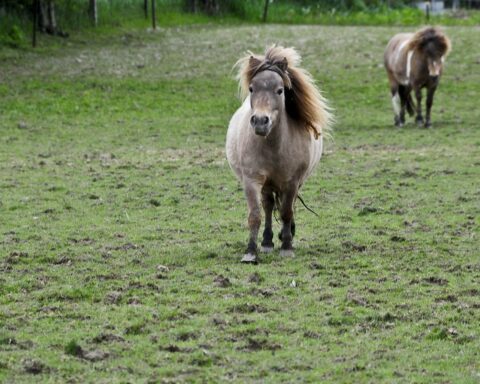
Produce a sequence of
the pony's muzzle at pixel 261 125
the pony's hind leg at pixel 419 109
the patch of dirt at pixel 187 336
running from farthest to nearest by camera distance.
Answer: the pony's hind leg at pixel 419 109, the pony's muzzle at pixel 261 125, the patch of dirt at pixel 187 336

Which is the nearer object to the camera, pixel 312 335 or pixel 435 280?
pixel 312 335

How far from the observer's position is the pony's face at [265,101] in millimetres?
8039

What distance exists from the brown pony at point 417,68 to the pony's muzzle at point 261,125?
11423mm

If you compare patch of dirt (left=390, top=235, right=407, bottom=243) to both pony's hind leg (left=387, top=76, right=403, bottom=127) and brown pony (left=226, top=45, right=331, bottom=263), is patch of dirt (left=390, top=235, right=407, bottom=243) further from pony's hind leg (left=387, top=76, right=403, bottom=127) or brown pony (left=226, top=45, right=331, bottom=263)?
pony's hind leg (left=387, top=76, right=403, bottom=127)

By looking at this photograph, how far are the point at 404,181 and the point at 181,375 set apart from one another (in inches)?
321

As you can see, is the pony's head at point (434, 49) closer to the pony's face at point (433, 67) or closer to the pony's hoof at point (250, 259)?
the pony's face at point (433, 67)

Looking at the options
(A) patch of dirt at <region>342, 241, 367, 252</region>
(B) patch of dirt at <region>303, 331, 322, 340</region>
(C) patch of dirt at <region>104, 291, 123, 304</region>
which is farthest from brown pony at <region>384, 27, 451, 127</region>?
(B) patch of dirt at <region>303, 331, 322, 340</region>

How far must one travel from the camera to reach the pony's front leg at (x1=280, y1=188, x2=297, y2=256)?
8859 millimetres

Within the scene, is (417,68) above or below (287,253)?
above

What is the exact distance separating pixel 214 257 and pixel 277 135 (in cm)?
117

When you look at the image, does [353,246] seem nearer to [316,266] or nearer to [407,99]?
[316,266]

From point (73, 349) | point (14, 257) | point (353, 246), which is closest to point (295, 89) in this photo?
point (353, 246)

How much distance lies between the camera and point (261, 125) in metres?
8.02

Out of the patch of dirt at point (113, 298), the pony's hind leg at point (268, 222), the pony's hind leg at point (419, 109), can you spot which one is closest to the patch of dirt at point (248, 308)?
the patch of dirt at point (113, 298)
